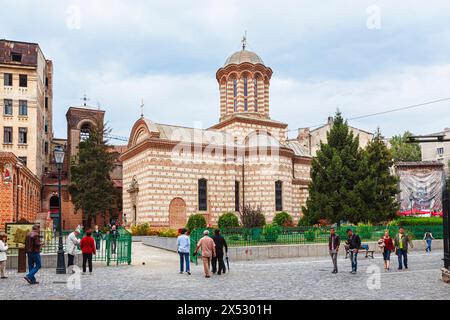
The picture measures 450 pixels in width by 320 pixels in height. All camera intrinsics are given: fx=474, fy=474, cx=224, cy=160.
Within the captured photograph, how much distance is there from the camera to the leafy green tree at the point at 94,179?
44.5 meters

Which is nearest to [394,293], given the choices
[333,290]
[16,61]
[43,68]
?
[333,290]

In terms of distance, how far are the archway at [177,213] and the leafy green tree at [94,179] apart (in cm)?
1264

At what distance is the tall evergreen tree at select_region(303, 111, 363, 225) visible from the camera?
31422 mm

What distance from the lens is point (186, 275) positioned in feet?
51.8

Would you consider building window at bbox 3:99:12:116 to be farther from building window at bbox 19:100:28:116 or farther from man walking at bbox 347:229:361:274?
man walking at bbox 347:229:361:274

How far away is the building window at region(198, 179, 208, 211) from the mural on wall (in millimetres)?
32327

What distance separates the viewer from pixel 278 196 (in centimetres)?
3775

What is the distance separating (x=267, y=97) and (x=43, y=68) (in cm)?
2759

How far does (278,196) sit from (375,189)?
8093 millimetres

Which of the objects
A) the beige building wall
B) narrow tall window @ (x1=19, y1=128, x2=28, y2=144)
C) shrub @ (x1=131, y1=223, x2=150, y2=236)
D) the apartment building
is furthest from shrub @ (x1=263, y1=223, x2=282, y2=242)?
the beige building wall

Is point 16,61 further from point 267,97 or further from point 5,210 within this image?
point 267,97

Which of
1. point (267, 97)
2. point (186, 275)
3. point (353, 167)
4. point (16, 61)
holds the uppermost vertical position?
point (16, 61)

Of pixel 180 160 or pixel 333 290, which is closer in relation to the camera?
pixel 333 290

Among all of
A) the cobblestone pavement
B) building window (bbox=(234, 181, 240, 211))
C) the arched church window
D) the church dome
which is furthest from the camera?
the arched church window
